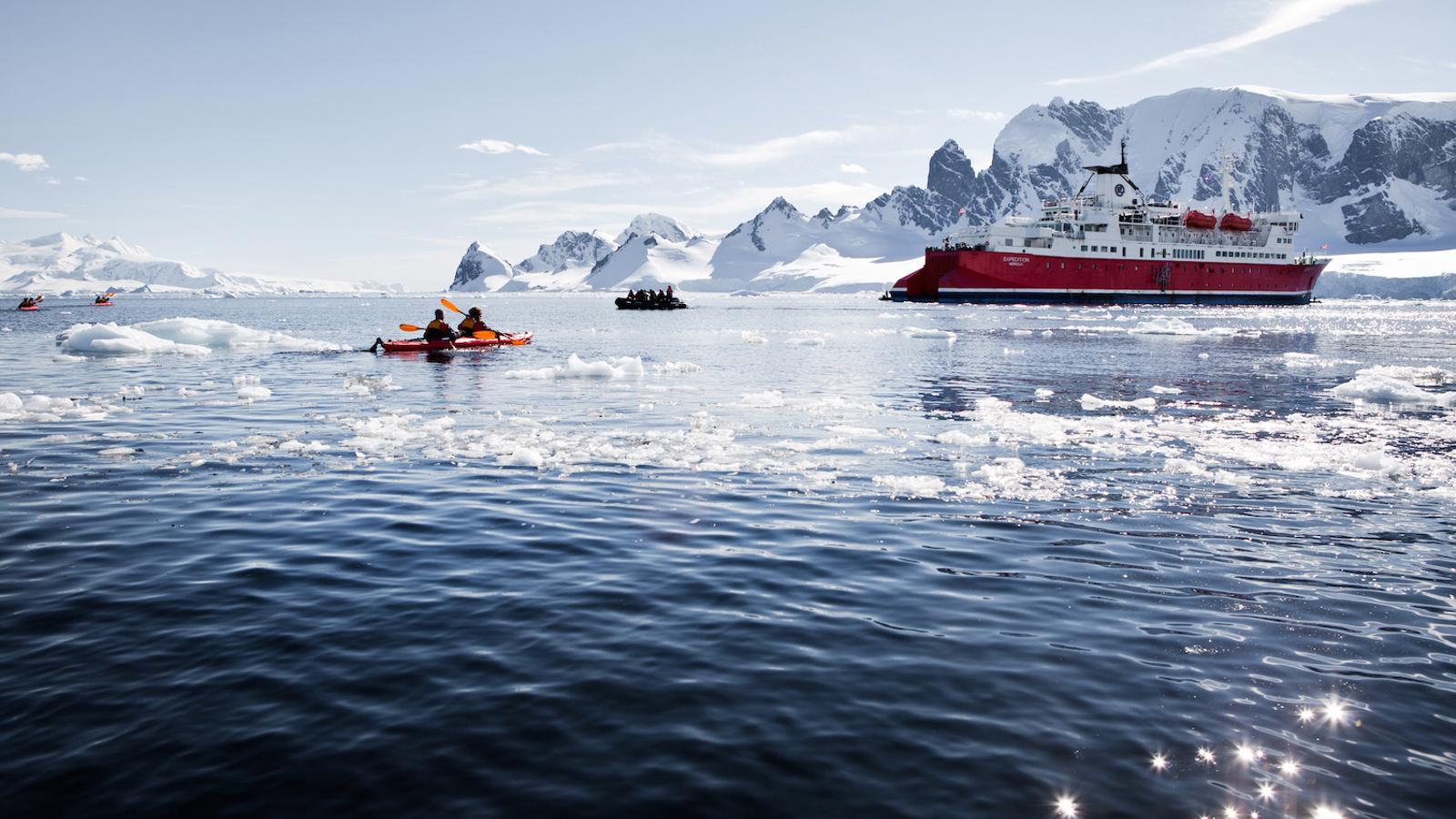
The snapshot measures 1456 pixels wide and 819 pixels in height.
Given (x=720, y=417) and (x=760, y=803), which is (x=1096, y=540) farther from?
(x=720, y=417)

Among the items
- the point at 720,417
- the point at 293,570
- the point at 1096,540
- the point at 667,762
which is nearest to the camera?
the point at 667,762

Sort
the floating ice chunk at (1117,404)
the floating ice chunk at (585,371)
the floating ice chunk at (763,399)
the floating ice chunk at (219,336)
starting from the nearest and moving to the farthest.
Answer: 1. the floating ice chunk at (1117,404)
2. the floating ice chunk at (763,399)
3. the floating ice chunk at (585,371)
4. the floating ice chunk at (219,336)

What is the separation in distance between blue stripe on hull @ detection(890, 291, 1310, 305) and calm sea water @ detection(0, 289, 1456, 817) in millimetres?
79323

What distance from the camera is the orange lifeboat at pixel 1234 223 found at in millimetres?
99688

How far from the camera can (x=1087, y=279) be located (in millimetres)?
94875

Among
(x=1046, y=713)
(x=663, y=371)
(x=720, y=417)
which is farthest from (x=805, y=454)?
(x=663, y=371)

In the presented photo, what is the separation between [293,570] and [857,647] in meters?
5.54

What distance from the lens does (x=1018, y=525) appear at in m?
10.9

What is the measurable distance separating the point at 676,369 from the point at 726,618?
24.0 meters

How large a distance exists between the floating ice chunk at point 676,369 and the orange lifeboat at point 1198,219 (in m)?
84.7

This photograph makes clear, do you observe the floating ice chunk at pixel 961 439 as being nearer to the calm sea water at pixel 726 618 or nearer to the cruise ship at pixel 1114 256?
the calm sea water at pixel 726 618

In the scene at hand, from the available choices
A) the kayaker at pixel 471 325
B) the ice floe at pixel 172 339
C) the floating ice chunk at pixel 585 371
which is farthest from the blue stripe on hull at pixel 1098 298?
the floating ice chunk at pixel 585 371

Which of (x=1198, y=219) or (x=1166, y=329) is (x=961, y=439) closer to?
(x=1166, y=329)

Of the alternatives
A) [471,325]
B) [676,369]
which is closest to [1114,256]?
[471,325]
